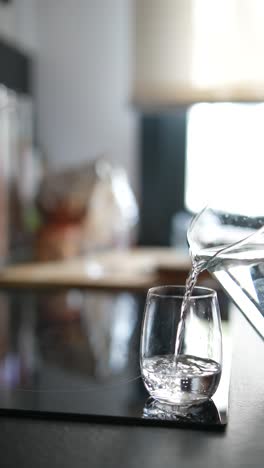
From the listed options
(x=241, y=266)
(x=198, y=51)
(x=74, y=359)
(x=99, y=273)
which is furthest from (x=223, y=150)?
(x=241, y=266)

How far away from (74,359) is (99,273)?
1154 mm

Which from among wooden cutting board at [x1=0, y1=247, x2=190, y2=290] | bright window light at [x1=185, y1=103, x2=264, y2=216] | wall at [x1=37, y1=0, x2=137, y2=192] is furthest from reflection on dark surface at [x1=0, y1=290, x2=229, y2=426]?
wall at [x1=37, y1=0, x2=137, y2=192]

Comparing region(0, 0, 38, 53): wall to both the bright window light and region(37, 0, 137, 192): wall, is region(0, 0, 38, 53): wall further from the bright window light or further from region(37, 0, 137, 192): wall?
the bright window light

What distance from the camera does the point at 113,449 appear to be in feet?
1.71

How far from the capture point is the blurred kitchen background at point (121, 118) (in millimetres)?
2385

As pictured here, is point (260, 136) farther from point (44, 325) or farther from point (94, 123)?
point (44, 325)

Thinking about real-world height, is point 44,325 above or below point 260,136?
below

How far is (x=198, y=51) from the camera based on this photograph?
247 cm

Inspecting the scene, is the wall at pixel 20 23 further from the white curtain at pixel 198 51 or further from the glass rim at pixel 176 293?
the glass rim at pixel 176 293

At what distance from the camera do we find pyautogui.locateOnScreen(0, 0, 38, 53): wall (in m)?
2.46

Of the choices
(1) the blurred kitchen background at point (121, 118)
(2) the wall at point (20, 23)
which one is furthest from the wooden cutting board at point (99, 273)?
(2) the wall at point (20, 23)

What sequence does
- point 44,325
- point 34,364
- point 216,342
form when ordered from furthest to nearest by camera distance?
point 44,325
point 34,364
point 216,342

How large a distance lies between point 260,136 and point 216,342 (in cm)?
203

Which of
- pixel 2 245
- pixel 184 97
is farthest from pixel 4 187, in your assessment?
pixel 184 97
